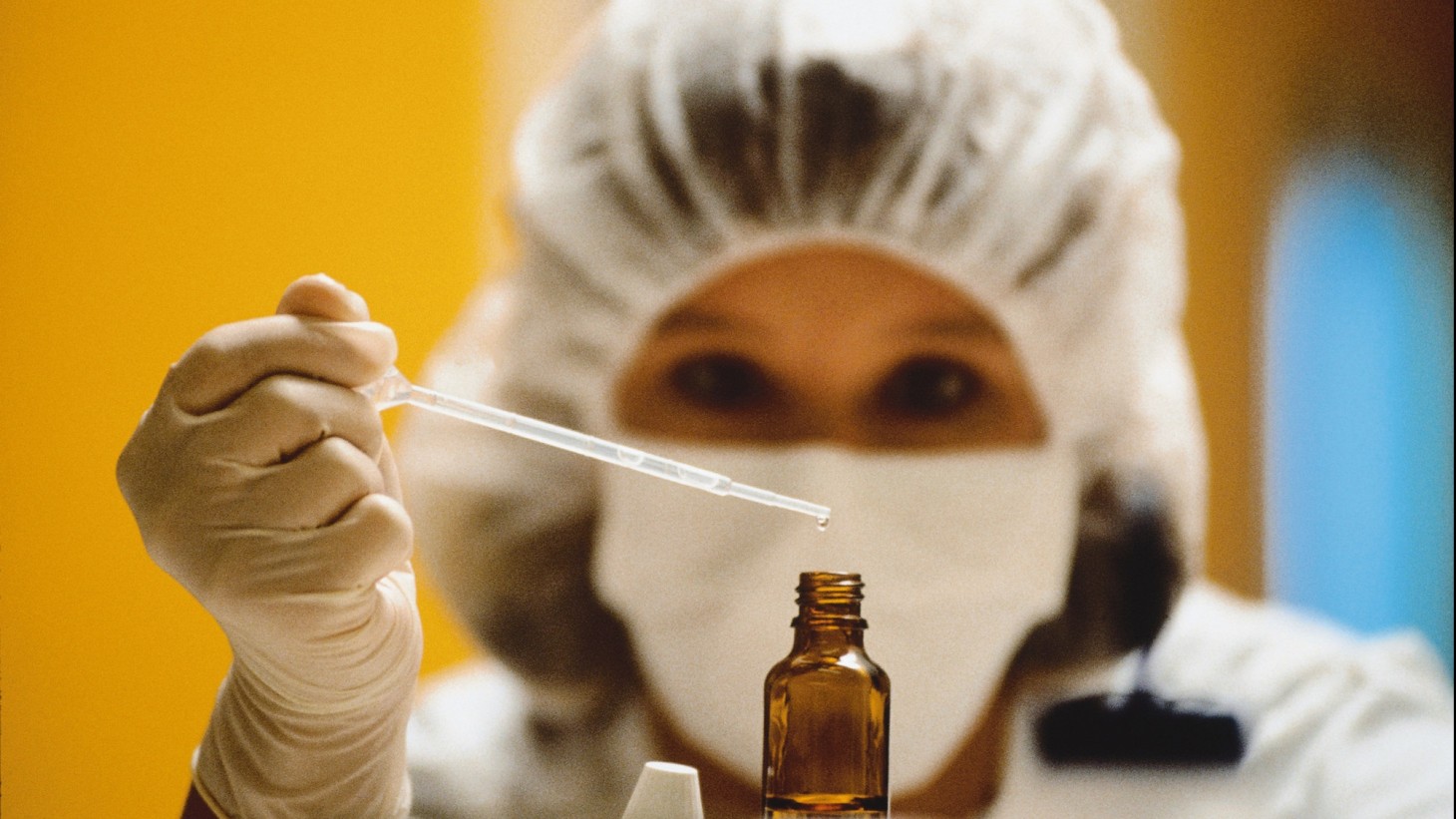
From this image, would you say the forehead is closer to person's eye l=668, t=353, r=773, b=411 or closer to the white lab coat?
person's eye l=668, t=353, r=773, b=411

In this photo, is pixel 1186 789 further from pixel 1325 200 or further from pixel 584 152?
pixel 584 152

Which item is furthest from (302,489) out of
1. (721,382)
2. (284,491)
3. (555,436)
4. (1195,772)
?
(1195,772)

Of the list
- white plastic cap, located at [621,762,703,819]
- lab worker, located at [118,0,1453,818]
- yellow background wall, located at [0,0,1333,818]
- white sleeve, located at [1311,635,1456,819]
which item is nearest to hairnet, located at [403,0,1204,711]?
lab worker, located at [118,0,1453,818]

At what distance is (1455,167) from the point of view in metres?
1.55

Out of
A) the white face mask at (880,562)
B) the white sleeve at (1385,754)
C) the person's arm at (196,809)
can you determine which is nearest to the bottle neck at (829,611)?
the person's arm at (196,809)

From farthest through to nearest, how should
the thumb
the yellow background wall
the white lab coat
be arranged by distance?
1. the white lab coat
2. the yellow background wall
3. the thumb

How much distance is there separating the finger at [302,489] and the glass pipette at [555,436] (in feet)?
0.14

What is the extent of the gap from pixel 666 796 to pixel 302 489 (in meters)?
0.24

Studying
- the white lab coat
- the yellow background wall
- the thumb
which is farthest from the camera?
the white lab coat

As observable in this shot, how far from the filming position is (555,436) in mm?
624

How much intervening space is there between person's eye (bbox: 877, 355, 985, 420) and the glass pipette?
0.63 metres

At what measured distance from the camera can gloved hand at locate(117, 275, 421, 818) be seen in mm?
614

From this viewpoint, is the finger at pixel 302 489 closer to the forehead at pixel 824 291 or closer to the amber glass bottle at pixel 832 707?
the amber glass bottle at pixel 832 707

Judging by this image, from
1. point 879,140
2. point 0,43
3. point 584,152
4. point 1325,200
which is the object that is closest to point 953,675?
point 879,140
